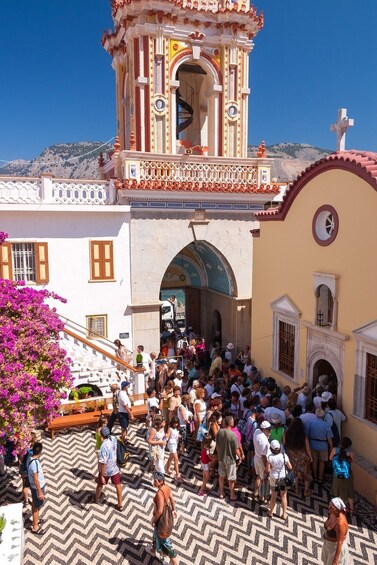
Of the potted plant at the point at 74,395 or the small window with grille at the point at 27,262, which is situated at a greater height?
the small window with grille at the point at 27,262

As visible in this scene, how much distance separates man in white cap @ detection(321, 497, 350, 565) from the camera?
5.69 m

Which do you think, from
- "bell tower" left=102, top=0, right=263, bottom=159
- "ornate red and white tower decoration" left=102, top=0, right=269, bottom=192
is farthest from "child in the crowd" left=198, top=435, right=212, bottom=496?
"bell tower" left=102, top=0, right=263, bottom=159

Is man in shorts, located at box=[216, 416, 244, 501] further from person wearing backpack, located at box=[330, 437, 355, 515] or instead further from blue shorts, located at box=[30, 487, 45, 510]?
blue shorts, located at box=[30, 487, 45, 510]

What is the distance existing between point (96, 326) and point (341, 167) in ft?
30.4

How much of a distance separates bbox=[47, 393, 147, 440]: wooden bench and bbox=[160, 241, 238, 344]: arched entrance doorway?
5.84 m

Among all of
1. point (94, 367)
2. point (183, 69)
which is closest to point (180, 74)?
point (183, 69)

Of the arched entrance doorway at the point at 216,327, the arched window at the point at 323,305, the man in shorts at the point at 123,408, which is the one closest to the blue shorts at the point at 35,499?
the man in shorts at the point at 123,408

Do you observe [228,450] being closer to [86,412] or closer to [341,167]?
[86,412]

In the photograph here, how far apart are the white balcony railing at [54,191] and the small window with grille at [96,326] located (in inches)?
149

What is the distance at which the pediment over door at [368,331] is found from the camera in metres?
9.16

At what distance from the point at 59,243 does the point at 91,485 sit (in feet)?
25.9

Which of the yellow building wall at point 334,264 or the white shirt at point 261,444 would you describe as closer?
the white shirt at point 261,444

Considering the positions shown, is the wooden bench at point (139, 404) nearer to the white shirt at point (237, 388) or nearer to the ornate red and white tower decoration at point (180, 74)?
the white shirt at point (237, 388)

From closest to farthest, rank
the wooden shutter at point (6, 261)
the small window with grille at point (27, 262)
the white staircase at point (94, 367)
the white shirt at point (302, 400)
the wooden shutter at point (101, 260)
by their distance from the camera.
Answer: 1. the white shirt at point (302, 400)
2. the white staircase at point (94, 367)
3. the wooden shutter at point (6, 261)
4. the small window with grille at point (27, 262)
5. the wooden shutter at point (101, 260)
